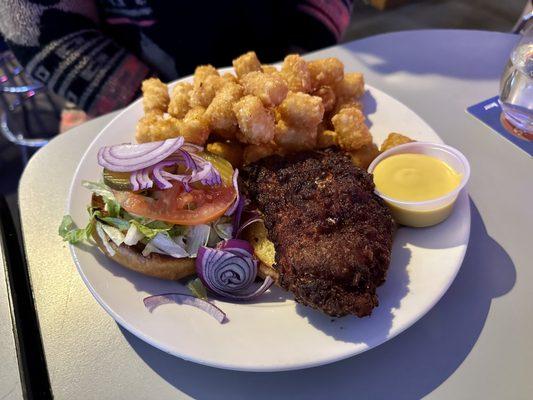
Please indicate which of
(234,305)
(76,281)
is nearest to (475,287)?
(234,305)

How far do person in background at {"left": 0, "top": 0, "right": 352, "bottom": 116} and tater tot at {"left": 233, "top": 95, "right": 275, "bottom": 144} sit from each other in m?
0.92

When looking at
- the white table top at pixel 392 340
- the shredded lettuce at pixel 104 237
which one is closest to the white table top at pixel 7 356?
the white table top at pixel 392 340

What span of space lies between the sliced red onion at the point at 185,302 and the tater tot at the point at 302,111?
742 mm

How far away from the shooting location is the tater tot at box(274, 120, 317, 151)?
1.70 meters

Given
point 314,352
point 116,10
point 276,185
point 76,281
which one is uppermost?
point 116,10

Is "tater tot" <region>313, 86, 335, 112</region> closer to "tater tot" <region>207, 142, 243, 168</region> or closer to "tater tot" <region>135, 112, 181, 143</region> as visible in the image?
"tater tot" <region>207, 142, 243, 168</region>

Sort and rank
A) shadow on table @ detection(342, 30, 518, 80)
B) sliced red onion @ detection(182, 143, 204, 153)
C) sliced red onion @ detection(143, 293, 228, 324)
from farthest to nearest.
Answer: shadow on table @ detection(342, 30, 518, 80) < sliced red onion @ detection(182, 143, 204, 153) < sliced red onion @ detection(143, 293, 228, 324)

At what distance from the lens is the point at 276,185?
5.01 ft

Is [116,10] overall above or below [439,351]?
above

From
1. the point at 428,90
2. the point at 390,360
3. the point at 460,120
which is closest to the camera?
the point at 390,360

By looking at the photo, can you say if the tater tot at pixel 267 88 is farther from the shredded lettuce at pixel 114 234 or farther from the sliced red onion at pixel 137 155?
the shredded lettuce at pixel 114 234

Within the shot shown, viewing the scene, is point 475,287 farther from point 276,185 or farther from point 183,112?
point 183,112

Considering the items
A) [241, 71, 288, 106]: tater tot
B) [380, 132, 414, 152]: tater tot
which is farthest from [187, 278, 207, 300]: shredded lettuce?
[380, 132, 414, 152]: tater tot

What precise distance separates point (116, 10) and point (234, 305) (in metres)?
1.75
